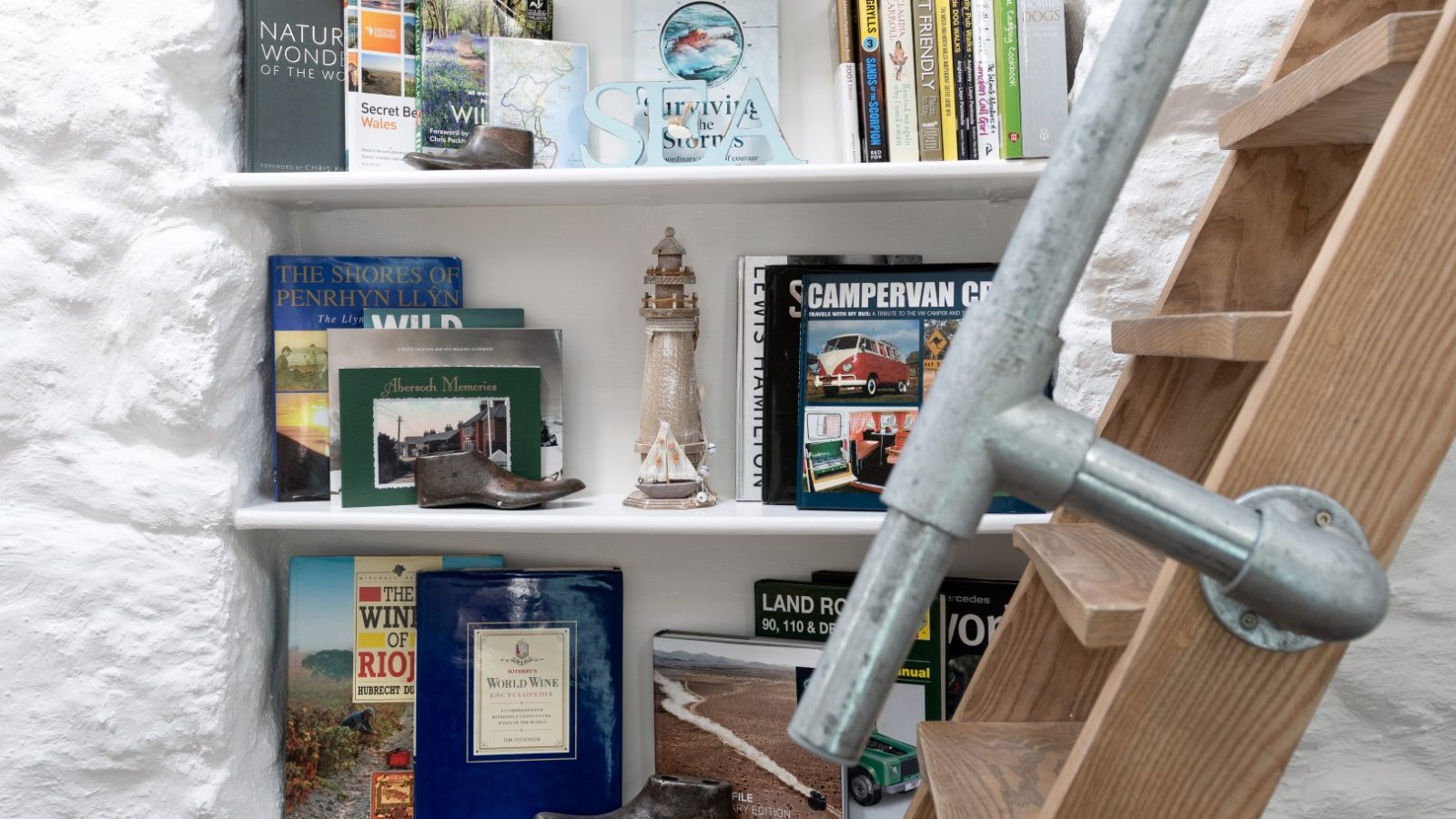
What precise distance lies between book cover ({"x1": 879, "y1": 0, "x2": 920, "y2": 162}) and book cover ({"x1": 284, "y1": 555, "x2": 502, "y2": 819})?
85cm

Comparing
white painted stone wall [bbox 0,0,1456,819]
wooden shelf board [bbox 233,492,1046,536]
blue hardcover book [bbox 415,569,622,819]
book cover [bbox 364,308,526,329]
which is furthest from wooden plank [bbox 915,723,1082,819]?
book cover [bbox 364,308,526,329]

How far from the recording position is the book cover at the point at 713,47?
1438 mm

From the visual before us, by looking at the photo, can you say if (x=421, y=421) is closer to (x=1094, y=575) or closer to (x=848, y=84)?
(x=848, y=84)

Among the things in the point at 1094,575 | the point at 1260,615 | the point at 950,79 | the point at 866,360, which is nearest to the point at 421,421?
the point at 866,360

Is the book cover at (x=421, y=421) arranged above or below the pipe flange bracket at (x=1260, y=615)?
above

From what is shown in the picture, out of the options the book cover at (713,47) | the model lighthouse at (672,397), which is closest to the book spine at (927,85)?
the book cover at (713,47)

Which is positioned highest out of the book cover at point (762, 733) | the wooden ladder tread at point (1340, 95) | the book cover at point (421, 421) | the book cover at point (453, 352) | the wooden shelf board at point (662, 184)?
the wooden shelf board at point (662, 184)

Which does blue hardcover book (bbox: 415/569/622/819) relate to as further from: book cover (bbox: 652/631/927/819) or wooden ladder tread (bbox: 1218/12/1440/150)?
wooden ladder tread (bbox: 1218/12/1440/150)

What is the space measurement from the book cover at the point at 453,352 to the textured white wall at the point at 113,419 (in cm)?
15

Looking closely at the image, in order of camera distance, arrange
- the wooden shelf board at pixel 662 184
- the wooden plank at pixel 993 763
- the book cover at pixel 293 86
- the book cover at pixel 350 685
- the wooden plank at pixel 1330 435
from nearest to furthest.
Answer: the wooden plank at pixel 1330 435 < the wooden plank at pixel 993 763 < the wooden shelf board at pixel 662 184 < the book cover at pixel 293 86 < the book cover at pixel 350 685

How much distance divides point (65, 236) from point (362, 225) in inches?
15.1

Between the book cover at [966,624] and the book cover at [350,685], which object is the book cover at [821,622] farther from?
the book cover at [350,685]

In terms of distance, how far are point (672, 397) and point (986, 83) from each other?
573mm

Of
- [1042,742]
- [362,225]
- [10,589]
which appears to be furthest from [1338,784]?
[10,589]
